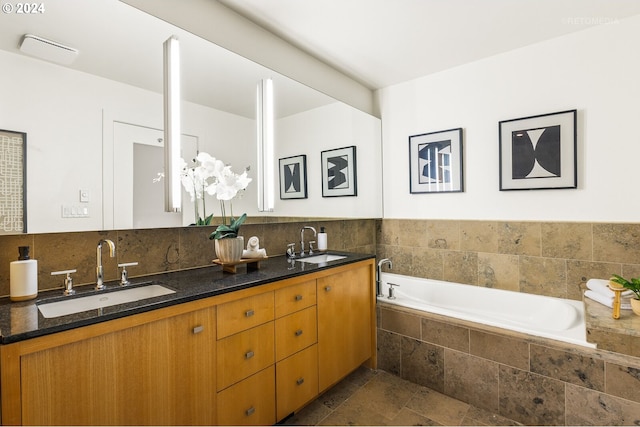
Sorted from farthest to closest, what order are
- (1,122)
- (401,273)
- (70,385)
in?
(401,273), (1,122), (70,385)

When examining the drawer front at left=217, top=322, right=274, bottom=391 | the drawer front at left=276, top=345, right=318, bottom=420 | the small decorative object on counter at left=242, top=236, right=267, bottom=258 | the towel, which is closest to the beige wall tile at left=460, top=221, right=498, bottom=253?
the towel

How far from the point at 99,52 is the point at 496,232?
296 cm

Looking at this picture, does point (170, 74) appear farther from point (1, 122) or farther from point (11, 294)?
point (11, 294)

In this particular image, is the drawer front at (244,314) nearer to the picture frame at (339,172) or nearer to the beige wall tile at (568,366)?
the picture frame at (339,172)

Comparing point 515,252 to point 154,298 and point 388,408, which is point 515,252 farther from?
point 154,298

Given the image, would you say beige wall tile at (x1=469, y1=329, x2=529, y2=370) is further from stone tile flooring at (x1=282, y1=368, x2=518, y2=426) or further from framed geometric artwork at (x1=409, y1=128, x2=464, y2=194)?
framed geometric artwork at (x1=409, y1=128, x2=464, y2=194)

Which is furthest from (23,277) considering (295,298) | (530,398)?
(530,398)

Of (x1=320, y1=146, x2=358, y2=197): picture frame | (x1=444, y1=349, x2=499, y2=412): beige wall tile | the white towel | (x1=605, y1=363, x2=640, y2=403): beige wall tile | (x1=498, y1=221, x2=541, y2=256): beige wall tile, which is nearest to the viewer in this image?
(x1=605, y1=363, x2=640, y2=403): beige wall tile

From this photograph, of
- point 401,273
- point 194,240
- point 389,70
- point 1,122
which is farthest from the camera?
point 401,273

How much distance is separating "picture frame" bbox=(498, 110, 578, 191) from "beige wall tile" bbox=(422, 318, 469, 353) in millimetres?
1250

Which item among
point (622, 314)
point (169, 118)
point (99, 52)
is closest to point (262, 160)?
point (169, 118)

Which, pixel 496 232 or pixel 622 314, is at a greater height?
pixel 496 232

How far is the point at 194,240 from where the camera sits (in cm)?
198

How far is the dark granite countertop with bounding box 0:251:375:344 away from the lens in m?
1.03
